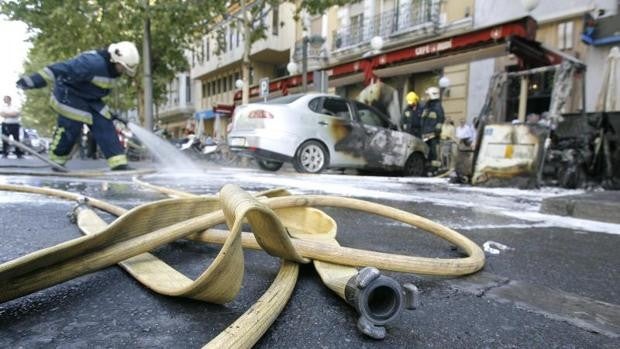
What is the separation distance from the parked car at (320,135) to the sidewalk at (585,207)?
455 cm

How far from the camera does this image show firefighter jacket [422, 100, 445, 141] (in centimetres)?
886

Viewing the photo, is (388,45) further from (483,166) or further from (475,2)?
(483,166)

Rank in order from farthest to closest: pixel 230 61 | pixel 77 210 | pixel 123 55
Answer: pixel 230 61
pixel 123 55
pixel 77 210

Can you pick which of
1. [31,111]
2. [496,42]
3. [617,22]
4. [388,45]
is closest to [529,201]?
[496,42]

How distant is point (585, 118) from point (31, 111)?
53.6 meters

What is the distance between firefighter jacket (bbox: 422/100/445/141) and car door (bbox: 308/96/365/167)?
5.73 ft

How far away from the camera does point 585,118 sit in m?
6.01

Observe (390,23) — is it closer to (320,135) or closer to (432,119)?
(432,119)

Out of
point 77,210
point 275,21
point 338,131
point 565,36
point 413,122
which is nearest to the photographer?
point 77,210

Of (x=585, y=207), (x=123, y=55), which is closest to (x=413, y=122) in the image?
(x=123, y=55)

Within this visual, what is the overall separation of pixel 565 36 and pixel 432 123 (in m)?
5.86

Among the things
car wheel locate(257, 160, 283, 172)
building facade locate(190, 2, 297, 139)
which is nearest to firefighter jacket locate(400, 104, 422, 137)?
car wheel locate(257, 160, 283, 172)

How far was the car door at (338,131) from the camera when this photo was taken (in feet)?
25.8

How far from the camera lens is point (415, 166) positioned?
Answer: 29.2 ft
